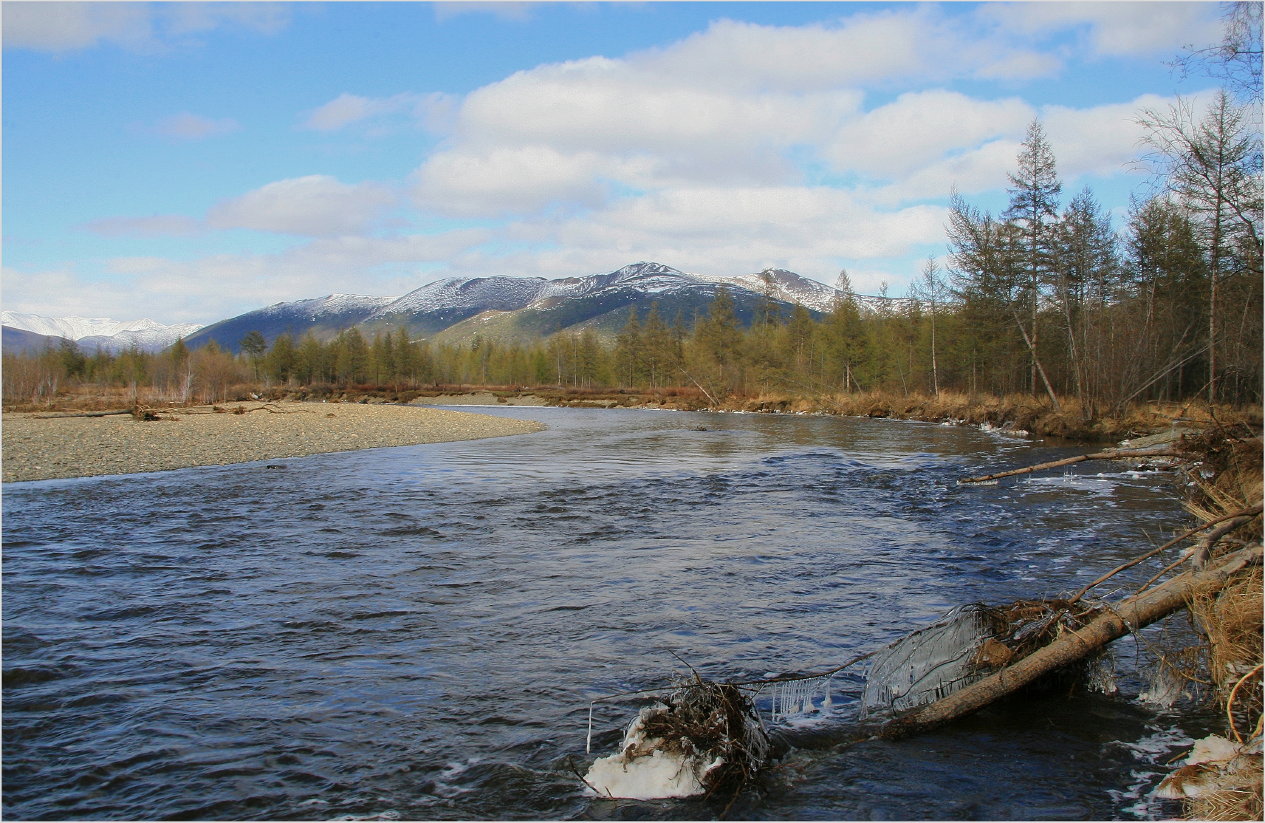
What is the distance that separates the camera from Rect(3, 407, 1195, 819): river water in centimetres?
493

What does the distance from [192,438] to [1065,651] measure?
30.4m

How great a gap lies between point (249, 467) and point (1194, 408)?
30.7 meters

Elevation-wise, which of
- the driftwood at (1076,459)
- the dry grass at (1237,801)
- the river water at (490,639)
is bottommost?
the river water at (490,639)

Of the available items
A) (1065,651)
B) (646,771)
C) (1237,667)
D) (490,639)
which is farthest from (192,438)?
(1237,667)

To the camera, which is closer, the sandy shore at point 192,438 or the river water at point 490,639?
the river water at point 490,639

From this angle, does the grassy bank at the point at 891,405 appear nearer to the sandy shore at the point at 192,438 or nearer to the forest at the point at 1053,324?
the forest at the point at 1053,324

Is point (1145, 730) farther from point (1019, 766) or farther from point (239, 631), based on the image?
point (239, 631)

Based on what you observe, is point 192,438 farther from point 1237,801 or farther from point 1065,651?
point 1237,801

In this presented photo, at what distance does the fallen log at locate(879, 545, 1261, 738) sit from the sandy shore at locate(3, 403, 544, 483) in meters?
22.3

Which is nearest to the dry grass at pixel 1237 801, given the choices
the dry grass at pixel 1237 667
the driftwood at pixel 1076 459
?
the dry grass at pixel 1237 667

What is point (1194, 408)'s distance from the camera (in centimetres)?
2562

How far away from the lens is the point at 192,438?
93.8ft

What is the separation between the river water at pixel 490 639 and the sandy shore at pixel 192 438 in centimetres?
443

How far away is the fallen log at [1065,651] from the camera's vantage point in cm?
550
